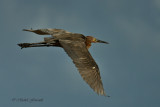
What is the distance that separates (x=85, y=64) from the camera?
11531 millimetres

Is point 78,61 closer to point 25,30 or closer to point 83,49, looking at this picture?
point 83,49

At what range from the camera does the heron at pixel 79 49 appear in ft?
36.1

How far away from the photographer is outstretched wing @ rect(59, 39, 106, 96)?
35.7 ft

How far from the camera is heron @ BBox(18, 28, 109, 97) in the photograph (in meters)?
11.0

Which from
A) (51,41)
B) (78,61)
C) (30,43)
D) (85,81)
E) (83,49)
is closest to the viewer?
(85,81)

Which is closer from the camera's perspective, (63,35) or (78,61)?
(78,61)

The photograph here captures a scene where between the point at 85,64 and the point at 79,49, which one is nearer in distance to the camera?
the point at 85,64

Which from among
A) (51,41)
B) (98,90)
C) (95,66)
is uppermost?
(51,41)

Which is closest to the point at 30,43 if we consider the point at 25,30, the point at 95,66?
the point at 25,30

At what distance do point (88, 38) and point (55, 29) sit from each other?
150cm

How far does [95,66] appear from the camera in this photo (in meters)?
11.7

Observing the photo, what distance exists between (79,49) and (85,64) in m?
1.11

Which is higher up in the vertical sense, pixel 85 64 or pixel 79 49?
pixel 79 49

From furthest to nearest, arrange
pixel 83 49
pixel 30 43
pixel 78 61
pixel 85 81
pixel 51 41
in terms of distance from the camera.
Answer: pixel 30 43 → pixel 51 41 → pixel 83 49 → pixel 78 61 → pixel 85 81
